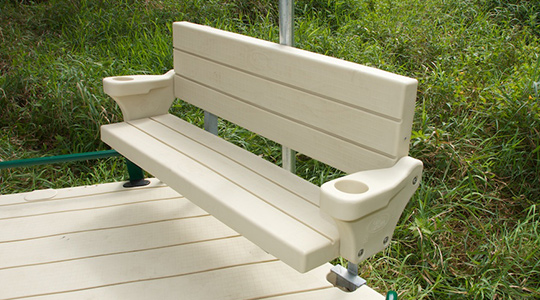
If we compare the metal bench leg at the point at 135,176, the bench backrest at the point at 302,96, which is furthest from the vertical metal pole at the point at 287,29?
the metal bench leg at the point at 135,176

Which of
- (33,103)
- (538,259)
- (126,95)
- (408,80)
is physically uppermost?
(408,80)

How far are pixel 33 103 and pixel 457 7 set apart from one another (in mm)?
3723

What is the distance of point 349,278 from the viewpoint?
2.17 meters

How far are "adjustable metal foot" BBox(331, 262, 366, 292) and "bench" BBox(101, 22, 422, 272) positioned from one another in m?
A: 0.25

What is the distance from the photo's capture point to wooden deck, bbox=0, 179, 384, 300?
227cm

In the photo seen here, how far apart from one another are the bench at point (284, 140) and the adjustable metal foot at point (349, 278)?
25 centimetres

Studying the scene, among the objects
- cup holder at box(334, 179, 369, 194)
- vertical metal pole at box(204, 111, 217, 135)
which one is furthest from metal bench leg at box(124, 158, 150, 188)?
cup holder at box(334, 179, 369, 194)

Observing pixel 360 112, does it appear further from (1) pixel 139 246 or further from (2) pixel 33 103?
(2) pixel 33 103

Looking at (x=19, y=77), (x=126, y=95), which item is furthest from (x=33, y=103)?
(x=126, y=95)

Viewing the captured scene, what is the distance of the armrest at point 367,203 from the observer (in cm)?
169

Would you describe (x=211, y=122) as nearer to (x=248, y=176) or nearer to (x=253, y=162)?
(x=253, y=162)

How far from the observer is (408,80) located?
1883 mm

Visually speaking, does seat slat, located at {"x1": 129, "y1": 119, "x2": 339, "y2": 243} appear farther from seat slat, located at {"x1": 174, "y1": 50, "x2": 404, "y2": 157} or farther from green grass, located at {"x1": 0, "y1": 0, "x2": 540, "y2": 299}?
green grass, located at {"x1": 0, "y1": 0, "x2": 540, "y2": 299}

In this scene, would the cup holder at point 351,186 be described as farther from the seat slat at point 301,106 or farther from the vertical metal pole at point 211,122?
the vertical metal pole at point 211,122
